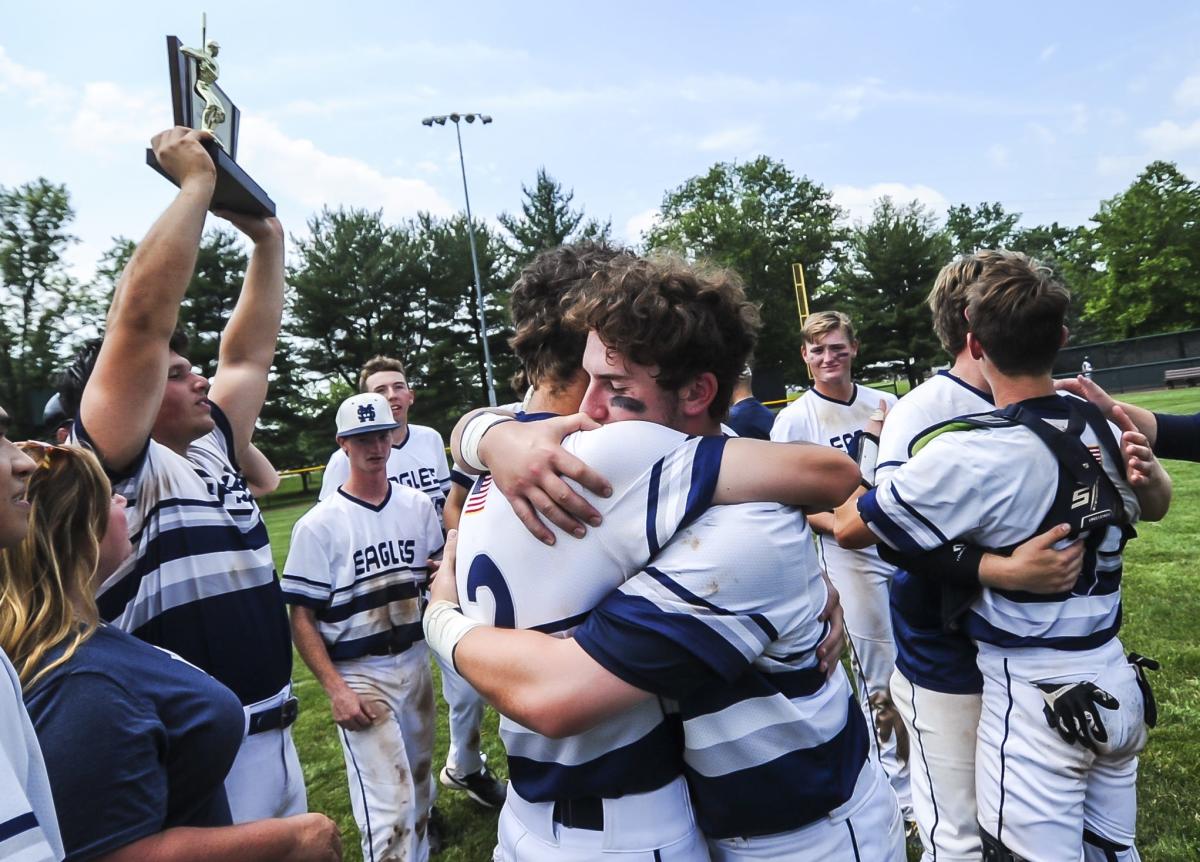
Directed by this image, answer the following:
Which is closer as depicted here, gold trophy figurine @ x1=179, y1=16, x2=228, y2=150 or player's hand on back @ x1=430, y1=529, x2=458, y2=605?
player's hand on back @ x1=430, y1=529, x2=458, y2=605

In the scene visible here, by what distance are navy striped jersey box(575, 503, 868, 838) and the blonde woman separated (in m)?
0.95

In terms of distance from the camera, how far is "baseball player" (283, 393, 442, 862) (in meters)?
3.45

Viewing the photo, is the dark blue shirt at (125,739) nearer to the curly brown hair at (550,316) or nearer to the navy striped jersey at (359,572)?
the curly brown hair at (550,316)

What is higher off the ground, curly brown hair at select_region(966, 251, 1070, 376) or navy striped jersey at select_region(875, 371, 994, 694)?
curly brown hair at select_region(966, 251, 1070, 376)

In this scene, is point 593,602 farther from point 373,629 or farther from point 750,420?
point 750,420

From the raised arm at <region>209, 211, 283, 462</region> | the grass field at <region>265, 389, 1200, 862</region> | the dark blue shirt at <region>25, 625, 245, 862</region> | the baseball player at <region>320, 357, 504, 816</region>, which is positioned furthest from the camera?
the baseball player at <region>320, 357, 504, 816</region>

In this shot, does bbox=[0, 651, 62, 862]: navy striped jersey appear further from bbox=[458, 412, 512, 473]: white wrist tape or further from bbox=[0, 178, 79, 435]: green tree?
bbox=[0, 178, 79, 435]: green tree

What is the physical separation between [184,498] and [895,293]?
157 ft

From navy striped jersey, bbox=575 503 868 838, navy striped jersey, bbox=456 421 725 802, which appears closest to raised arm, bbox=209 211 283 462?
navy striped jersey, bbox=456 421 725 802

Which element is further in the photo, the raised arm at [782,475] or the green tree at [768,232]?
the green tree at [768,232]

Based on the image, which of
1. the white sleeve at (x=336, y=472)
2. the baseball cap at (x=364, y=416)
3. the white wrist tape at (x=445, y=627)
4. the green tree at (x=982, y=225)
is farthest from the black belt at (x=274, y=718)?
the green tree at (x=982, y=225)

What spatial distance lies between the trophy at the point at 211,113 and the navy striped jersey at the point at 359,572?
160cm

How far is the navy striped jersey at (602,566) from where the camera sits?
1384 millimetres

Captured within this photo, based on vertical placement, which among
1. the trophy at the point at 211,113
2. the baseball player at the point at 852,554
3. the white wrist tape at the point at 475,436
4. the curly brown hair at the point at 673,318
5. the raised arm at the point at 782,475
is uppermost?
the trophy at the point at 211,113
